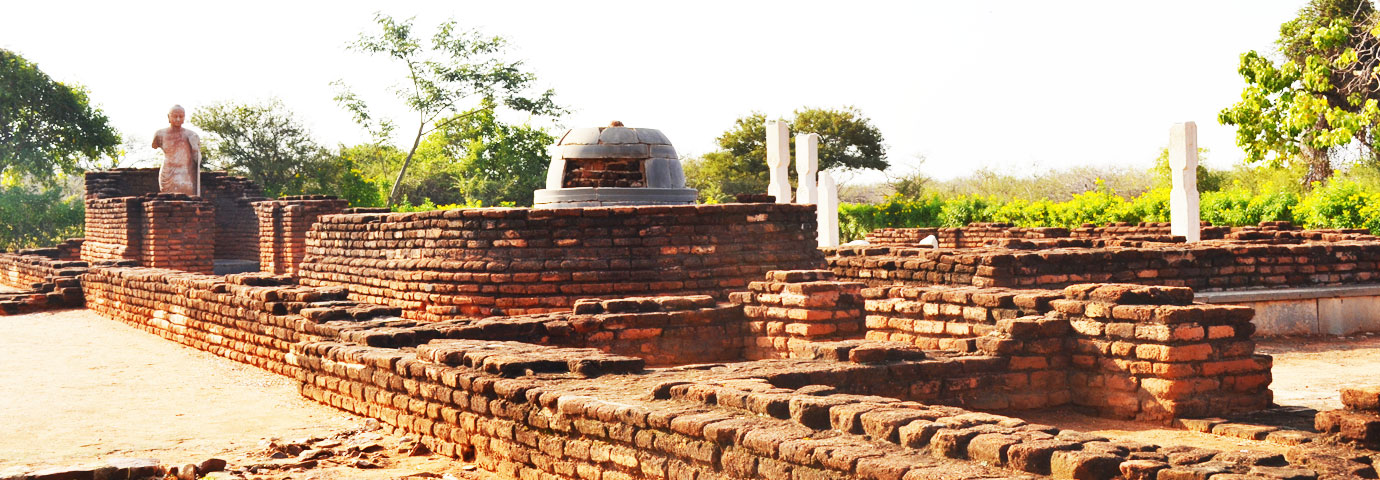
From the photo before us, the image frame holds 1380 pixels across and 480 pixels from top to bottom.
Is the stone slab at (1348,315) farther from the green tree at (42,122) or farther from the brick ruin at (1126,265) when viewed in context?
the green tree at (42,122)

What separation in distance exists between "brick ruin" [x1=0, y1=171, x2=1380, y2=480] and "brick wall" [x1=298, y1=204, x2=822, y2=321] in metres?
0.02

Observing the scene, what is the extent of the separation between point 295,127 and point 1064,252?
28818mm

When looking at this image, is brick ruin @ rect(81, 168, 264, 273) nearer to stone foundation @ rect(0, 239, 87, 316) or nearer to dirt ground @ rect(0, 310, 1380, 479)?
stone foundation @ rect(0, 239, 87, 316)

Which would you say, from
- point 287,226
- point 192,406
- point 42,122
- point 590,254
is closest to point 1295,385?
point 590,254

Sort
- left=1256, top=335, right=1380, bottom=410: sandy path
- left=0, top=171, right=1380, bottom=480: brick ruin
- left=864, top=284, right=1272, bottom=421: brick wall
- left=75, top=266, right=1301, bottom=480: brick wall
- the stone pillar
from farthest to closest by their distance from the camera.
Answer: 1. the stone pillar
2. left=1256, top=335, right=1380, bottom=410: sandy path
3. left=864, top=284, right=1272, bottom=421: brick wall
4. left=0, top=171, right=1380, bottom=480: brick ruin
5. left=75, top=266, right=1301, bottom=480: brick wall

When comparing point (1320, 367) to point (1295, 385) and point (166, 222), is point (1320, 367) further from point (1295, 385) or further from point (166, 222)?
point (166, 222)

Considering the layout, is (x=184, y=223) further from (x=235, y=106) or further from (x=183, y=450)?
(x=235, y=106)

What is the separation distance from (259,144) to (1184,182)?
1034 inches

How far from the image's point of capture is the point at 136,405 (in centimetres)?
689

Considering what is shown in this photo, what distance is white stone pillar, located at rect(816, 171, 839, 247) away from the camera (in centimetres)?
1769

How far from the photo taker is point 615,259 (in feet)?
29.3

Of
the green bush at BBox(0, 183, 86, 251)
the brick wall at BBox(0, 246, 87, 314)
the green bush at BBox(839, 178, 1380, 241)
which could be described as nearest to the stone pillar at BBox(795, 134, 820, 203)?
the green bush at BBox(839, 178, 1380, 241)

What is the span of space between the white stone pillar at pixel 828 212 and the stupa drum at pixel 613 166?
5918 mm

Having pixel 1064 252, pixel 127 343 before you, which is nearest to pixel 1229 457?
pixel 1064 252
